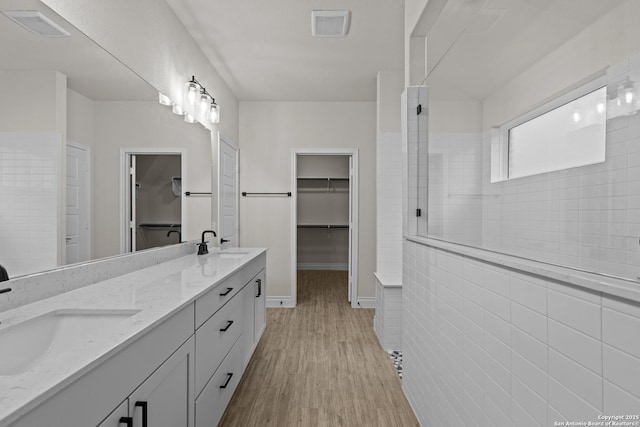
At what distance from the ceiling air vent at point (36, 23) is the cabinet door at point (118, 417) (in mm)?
1376

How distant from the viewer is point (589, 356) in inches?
29.7

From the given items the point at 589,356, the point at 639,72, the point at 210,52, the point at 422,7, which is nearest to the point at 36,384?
the point at 589,356

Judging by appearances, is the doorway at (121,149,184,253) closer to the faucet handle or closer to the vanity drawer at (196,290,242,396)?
the faucet handle

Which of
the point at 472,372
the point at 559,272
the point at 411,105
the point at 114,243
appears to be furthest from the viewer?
the point at 411,105

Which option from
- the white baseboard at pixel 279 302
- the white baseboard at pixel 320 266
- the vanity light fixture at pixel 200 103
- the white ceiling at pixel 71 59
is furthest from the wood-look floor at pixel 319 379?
the white baseboard at pixel 320 266

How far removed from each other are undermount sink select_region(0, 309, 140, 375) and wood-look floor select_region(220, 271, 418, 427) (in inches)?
46.2

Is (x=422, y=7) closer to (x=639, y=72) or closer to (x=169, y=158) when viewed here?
(x=639, y=72)

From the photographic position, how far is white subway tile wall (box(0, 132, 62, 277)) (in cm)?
123

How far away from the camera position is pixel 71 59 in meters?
1.56

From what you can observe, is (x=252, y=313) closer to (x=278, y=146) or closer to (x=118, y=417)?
(x=118, y=417)

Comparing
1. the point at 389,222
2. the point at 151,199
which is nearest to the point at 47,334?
the point at 151,199

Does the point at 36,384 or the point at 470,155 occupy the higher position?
the point at 470,155

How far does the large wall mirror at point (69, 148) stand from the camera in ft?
4.15

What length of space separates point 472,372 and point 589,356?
64 centimetres
